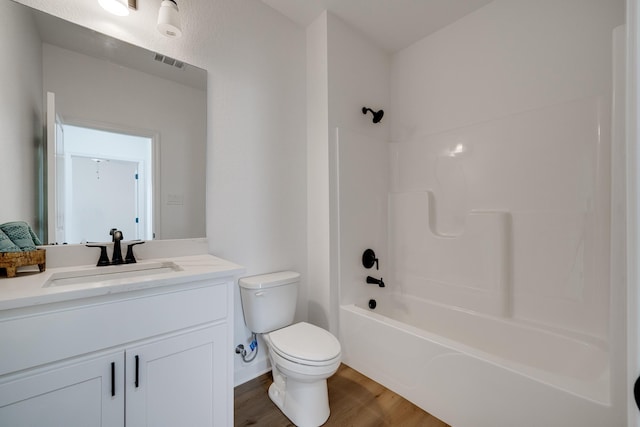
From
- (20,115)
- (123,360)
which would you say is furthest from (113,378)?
(20,115)

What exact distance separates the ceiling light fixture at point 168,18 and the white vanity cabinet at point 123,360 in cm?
127

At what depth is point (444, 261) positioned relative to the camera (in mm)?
2045

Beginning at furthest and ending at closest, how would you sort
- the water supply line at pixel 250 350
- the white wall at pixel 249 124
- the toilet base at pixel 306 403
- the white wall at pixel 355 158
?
1. the white wall at pixel 355 158
2. the water supply line at pixel 250 350
3. the white wall at pixel 249 124
4. the toilet base at pixel 306 403

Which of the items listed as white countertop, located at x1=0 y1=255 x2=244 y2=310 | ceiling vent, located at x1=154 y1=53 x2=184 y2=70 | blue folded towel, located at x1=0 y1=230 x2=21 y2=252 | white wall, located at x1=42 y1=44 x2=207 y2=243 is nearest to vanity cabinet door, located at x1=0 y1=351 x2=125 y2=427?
white countertop, located at x1=0 y1=255 x2=244 y2=310

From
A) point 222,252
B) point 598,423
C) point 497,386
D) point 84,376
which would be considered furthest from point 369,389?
point 84,376

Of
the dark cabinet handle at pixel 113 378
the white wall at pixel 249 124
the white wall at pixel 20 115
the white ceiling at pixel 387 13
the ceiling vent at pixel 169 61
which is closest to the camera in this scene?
the dark cabinet handle at pixel 113 378

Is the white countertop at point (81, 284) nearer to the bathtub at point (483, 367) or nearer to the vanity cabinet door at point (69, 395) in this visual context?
the vanity cabinet door at point (69, 395)

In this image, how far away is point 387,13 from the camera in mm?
1943

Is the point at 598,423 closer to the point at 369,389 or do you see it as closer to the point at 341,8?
the point at 369,389

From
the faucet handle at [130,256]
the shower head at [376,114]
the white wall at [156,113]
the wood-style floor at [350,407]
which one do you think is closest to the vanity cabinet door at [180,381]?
the wood-style floor at [350,407]

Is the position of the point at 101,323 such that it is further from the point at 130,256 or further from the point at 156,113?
the point at 156,113

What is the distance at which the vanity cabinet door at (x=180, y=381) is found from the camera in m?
0.99

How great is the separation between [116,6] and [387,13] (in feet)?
5.45

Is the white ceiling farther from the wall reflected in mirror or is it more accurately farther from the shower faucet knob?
the shower faucet knob
